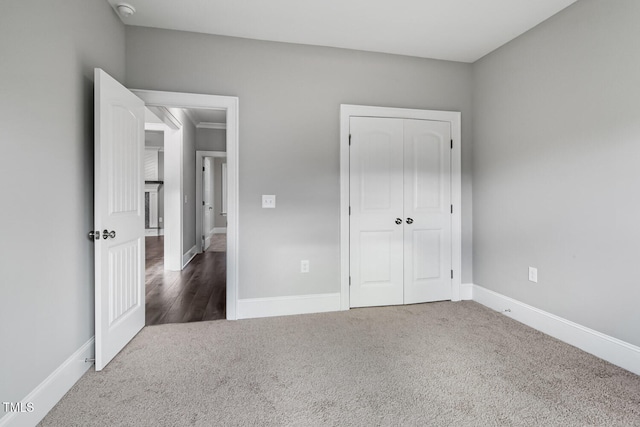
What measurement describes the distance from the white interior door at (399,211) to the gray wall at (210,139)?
395cm

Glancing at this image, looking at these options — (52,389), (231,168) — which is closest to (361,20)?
(231,168)

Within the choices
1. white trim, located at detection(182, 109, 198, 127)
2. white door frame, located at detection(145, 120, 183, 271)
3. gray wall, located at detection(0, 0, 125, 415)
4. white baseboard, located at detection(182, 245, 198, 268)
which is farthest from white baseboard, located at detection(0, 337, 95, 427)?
white trim, located at detection(182, 109, 198, 127)

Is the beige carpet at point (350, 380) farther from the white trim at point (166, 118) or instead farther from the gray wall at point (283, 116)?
the white trim at point (166, 118)

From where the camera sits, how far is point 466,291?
3418 mm

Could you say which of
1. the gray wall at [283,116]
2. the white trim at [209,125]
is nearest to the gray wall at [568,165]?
the gray wall at [283,116]

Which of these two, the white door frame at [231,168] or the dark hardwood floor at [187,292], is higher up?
the white door frame at [231,168]

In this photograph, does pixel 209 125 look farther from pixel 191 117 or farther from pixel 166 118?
pixel 166 118

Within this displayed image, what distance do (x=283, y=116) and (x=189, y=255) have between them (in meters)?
3.66

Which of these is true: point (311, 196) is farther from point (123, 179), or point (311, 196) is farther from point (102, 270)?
point (102, 270)

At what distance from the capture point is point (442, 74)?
3293 mm

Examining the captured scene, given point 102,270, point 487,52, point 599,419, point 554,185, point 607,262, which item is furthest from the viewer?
point 487,52

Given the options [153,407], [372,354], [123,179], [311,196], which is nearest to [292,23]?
[311,196]

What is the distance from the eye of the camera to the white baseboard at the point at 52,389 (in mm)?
1404

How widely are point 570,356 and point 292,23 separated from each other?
3.31m
